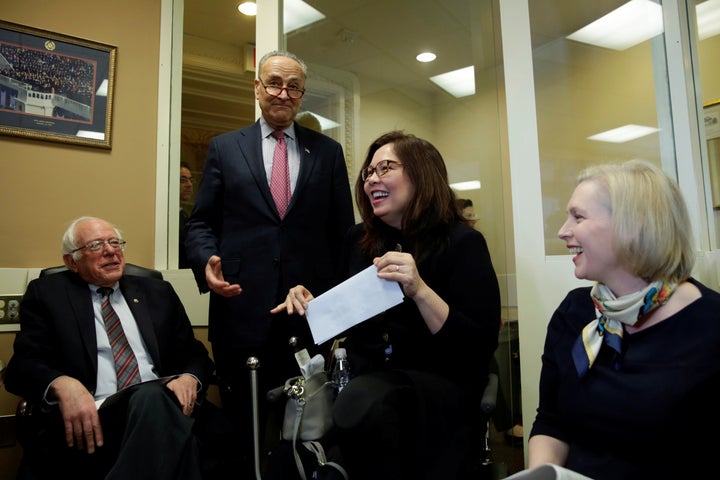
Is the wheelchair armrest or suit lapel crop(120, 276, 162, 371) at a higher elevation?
suit lapel crop(120, 276, 162, 371)

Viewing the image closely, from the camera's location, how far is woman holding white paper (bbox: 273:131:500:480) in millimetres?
1110

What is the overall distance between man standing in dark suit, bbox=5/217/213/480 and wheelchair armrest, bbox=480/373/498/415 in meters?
0.87

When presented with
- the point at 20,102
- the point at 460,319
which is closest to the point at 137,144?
the point at 20,102

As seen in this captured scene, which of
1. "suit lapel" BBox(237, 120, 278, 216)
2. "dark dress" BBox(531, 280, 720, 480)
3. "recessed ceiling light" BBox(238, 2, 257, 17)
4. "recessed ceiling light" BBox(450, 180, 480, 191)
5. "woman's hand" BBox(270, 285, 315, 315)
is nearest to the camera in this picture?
"dark dress" BBox(531, 280, 720, 480)

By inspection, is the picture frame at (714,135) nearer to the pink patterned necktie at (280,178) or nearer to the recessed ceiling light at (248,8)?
the pink patterned necktie at (280,178)

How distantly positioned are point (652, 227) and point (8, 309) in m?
2.51

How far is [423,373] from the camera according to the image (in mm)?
1227

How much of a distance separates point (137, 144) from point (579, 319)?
7.91 feet

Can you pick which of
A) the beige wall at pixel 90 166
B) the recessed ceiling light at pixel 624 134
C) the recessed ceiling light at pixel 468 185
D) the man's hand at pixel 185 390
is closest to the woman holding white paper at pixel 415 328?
the man's hand at pixel 185 390

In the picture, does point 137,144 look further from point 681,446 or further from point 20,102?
point 681,446

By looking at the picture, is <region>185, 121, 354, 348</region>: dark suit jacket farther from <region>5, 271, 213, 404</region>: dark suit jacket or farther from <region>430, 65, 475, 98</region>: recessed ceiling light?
<region>430, 65, 475, 98</region>: recessed ceiling light

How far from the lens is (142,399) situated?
Answer: 58.7 inches

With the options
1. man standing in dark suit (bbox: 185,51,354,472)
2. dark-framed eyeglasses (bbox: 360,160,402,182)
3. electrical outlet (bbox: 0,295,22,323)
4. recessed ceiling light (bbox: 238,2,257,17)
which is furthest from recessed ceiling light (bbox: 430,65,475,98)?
electrical outlet (bbox: 0,295,22,323)

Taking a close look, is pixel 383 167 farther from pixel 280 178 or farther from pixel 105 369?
pixel 105 369
